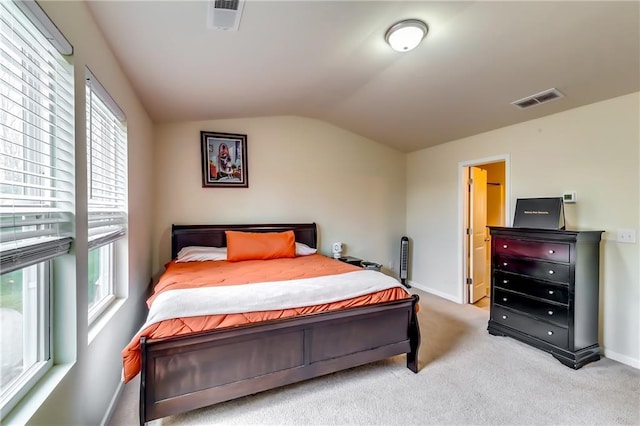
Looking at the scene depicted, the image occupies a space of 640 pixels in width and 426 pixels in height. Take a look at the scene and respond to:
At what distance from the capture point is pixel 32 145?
1.18 metres

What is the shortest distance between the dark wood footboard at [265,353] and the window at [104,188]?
0.59 metres

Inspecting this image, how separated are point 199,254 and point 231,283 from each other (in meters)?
1.24

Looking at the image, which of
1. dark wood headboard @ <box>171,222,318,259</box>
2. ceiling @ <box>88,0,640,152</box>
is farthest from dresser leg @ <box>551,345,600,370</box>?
dark wood headboard @ <box>171,222,318,259</box>

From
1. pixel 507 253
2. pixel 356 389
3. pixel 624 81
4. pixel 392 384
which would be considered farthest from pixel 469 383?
pixel 624 81

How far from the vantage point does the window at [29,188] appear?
977 millimetres

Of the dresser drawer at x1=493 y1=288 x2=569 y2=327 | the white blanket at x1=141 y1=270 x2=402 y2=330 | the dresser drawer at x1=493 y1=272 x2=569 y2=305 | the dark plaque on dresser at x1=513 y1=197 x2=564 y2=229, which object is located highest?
the dark plaque on dresser at x1=513 y1=197 x2=564 y2=229

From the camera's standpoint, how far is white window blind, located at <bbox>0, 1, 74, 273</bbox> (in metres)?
0.97

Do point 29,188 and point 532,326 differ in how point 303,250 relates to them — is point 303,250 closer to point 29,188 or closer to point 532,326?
point 532,326

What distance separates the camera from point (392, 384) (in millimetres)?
2199

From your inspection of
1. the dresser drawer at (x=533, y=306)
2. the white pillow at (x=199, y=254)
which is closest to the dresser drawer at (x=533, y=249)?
the dresser drawer at (x=533, y=306)

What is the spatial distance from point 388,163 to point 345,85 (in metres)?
2.17

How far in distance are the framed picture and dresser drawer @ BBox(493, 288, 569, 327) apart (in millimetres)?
3332

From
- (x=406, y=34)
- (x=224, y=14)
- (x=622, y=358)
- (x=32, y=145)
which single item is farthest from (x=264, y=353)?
(x=622, y=358)

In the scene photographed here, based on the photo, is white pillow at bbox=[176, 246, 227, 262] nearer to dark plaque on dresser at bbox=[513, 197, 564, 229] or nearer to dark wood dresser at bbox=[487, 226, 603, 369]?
dark wood dresser at bbox=[487, 226, 603, 369]
